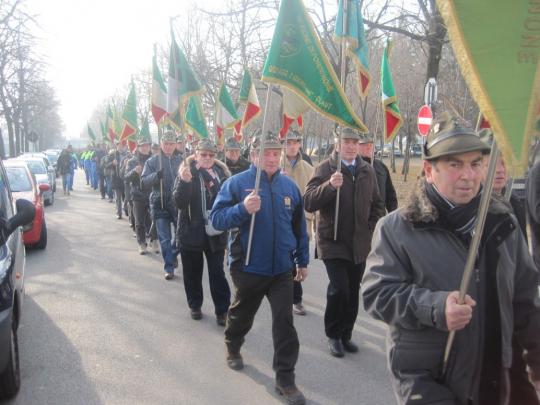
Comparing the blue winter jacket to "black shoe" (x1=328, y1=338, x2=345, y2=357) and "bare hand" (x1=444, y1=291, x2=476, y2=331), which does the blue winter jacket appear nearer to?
"black shoe" (x1=328, y1=338, x2=345, y2=357)

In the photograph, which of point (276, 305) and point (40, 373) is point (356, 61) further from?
point (40, 373)

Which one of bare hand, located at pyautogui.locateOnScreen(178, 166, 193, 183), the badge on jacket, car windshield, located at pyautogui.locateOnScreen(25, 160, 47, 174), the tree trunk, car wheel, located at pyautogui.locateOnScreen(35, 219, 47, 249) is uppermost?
the tree trunk

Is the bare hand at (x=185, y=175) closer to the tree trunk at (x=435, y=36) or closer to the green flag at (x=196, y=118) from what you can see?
the green flag at (x=196, y=118)

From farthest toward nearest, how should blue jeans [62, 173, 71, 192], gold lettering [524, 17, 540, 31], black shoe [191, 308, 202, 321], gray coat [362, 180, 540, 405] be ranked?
1. blue jeans [62, 173, 71, 192]
2. black shoe [191, 308, 202, 321]
3. gray coat [362, 180, 540, 405]
4. gold lettering [524, 17, 540, 31]

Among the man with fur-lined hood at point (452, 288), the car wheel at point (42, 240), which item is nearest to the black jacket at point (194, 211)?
the man with fur-lined hood at point (452, 288)

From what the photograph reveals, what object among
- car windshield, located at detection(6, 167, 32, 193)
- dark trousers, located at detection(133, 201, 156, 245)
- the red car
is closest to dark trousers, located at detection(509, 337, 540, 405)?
dark trousers, located at detection(133, 201, 156, 245)

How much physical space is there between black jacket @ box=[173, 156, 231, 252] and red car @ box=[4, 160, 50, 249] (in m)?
4.19

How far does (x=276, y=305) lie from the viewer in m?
4.11

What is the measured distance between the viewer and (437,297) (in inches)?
83.7

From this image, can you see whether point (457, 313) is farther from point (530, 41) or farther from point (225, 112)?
point (225, 112)

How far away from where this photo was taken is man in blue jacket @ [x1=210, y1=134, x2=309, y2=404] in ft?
13.3

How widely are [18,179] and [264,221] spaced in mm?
8087

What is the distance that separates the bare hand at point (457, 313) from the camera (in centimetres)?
202

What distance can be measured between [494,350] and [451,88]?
75.3 feet
